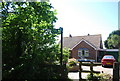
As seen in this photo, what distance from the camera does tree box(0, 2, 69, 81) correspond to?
3633 millimetres

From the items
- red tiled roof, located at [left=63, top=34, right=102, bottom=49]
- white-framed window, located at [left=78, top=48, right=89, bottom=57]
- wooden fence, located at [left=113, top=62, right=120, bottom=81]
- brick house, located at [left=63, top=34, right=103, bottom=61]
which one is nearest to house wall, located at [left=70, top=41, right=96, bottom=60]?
brick house, located at [left=63, top=34, right=103, bottom=61]

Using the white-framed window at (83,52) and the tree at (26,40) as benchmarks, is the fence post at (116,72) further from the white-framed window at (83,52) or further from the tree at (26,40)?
the white-framed window at (83,52)

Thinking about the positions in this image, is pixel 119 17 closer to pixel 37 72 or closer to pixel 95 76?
pixel 95 76

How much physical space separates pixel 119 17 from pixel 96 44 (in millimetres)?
12610

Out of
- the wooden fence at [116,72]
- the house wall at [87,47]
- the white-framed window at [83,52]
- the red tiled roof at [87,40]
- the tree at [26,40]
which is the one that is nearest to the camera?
the wooden fence at [116,72]

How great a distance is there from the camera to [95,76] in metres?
4.03

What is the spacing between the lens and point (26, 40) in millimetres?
3805

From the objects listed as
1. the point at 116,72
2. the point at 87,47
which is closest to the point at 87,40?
the point at 87,47

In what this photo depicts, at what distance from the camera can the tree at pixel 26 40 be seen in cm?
363

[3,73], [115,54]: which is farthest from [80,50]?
[3,73]

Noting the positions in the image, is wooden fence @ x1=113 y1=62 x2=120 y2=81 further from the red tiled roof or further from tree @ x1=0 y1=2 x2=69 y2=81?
the red tiled roof

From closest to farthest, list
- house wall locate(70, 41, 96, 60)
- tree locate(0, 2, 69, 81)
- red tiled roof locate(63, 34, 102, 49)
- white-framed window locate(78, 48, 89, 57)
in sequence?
tree locate(0, 2, 69, 81), house wall locate(70, 41, 96, 60), white-framed window locate(78, 48, 89, 57), red tiled roof locate(63, 34, 102, 49)

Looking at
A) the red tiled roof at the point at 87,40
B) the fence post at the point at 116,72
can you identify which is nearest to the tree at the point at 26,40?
the fence post at the point at 116,72

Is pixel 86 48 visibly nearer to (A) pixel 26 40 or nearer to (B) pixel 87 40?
(B) pixel 87 40
